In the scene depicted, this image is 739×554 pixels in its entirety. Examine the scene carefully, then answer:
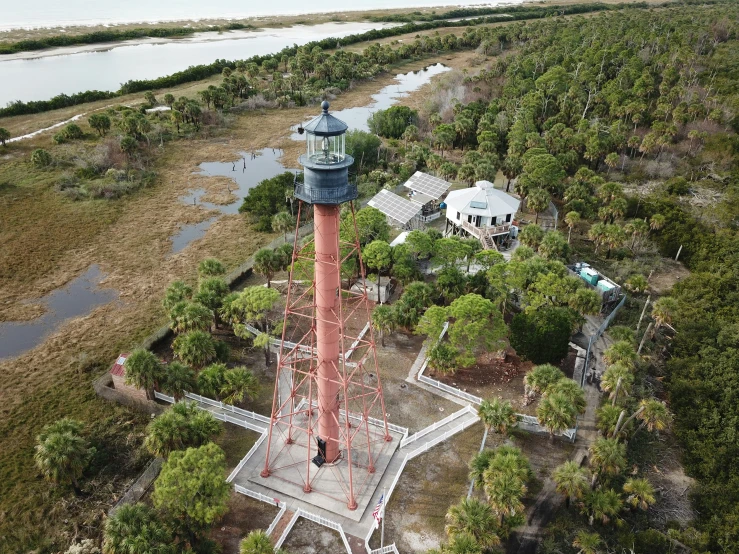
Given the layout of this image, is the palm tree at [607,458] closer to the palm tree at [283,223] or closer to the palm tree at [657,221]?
the palm tree at [657,221]

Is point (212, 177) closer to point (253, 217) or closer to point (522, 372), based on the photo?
point (253, 217)

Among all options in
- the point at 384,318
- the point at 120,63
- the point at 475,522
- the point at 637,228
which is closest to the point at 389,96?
the point at 120,63

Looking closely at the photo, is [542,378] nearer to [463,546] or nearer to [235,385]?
[463,546]

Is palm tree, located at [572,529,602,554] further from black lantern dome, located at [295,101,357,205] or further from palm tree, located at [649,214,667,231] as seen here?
palm tree, located at [649,214,667,231]

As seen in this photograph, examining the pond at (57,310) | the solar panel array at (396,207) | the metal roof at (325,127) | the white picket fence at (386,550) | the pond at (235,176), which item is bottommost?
the pond at (57,310)

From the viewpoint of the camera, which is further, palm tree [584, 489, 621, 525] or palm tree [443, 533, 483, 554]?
palm tree [584, 489, 621, 525]

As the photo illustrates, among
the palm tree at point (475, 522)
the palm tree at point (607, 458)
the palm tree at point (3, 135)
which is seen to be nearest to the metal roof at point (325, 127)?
the palm tree at point (475, 522)

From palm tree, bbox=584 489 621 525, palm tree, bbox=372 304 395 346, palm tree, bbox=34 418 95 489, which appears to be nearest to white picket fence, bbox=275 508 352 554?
palm tree, bbox=34 418 95 489
